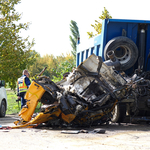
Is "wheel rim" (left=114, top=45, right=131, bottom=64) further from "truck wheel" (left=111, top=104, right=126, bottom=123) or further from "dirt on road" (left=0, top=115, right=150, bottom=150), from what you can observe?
"dirt on road" (left=0, top=115, right=150, bottom=150)

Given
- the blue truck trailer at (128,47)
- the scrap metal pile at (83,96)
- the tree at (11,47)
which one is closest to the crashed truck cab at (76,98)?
the scrap metal pile at (83,96)

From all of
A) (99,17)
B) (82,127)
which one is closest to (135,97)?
(82,127)

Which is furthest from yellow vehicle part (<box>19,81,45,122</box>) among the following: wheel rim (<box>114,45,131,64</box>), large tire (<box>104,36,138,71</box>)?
wheel rim (<box>114,45,131,64</box>)

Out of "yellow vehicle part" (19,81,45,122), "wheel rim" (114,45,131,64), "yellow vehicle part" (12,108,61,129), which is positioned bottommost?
"yellow vehicle part" (12,108,61,129)

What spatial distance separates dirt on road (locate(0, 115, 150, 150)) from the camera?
4.67m

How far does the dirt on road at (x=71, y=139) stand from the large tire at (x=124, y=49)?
2.36 metres

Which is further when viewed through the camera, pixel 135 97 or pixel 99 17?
pixel 99 17

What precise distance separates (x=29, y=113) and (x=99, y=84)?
173 cm

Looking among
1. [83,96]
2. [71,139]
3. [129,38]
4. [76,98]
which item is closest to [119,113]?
[83,96]

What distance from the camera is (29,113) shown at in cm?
680

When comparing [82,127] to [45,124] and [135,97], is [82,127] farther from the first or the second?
[135,97]

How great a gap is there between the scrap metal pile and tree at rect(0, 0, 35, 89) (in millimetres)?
6725

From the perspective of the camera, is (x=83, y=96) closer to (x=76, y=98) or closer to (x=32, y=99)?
(x=76, y=98)

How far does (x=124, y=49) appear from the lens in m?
8.37
